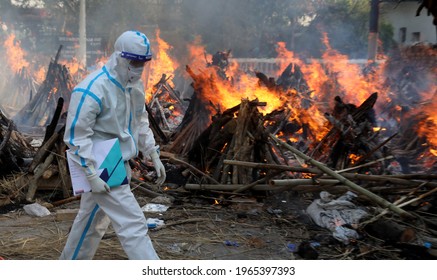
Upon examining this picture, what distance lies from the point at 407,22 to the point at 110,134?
2123 centimetres

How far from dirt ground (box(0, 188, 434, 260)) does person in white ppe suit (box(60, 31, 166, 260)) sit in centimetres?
86

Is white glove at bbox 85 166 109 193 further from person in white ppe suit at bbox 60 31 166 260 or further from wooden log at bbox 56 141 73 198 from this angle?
wooden log at bbox 56 141 73 198

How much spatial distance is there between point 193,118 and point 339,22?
15.4m

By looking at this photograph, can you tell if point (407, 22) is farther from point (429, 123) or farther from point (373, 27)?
point (429, 123)

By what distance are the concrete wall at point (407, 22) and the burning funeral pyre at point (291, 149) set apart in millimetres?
9576

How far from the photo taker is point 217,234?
5.64 metres

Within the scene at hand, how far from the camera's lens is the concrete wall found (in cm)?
2184

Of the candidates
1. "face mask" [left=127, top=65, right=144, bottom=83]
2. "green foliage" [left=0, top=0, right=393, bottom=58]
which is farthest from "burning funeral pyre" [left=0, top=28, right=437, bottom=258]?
"green foliage" [left=0, top=0, right=393, bottom=58]

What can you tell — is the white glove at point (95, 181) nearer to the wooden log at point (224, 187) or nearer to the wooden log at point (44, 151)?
the wooden log at point (224, 187)

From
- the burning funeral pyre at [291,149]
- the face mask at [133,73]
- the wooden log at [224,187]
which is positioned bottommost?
the wooden log at [224,187]

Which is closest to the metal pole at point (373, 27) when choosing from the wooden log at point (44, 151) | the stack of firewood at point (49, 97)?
the stack of firewood at point (49, 97)

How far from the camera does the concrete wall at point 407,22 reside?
21.8 metres

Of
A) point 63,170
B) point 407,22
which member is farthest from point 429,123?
point 407,22

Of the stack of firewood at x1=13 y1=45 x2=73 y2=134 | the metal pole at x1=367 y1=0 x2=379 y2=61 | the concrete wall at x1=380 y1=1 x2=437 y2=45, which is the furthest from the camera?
the concrete wall at x1=380 y1=1 x2=437 y2=45
